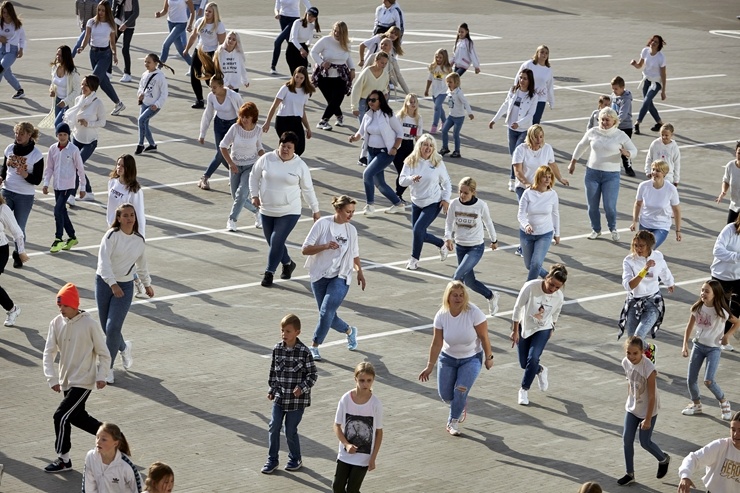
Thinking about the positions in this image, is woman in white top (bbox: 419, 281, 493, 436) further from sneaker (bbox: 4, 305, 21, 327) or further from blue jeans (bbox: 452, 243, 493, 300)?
sneaker (bbox: 4, 305, 21, 327)

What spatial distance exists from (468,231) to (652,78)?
12374mm

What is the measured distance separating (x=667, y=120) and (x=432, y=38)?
409 inches

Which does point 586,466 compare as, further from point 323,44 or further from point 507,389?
point 323,44

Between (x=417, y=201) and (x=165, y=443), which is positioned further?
(x=417, y=201)

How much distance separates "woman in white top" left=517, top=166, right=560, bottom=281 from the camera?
15891 mm

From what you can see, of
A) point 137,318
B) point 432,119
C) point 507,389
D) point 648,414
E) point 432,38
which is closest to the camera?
point 648,414

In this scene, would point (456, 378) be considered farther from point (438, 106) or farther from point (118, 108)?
point (118, 108)

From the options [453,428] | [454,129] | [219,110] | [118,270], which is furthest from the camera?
[454,129]

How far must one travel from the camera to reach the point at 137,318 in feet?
50.1

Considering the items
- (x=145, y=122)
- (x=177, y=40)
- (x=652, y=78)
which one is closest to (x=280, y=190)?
(x=145, y=122)

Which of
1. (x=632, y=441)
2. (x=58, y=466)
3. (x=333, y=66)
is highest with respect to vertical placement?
(x=333, y=66)

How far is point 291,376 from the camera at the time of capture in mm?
11156

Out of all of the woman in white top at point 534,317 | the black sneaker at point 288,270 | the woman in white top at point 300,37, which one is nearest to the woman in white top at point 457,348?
the woman in white top at point 534,317

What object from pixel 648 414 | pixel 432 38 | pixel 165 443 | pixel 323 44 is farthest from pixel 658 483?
pixel 432 38
